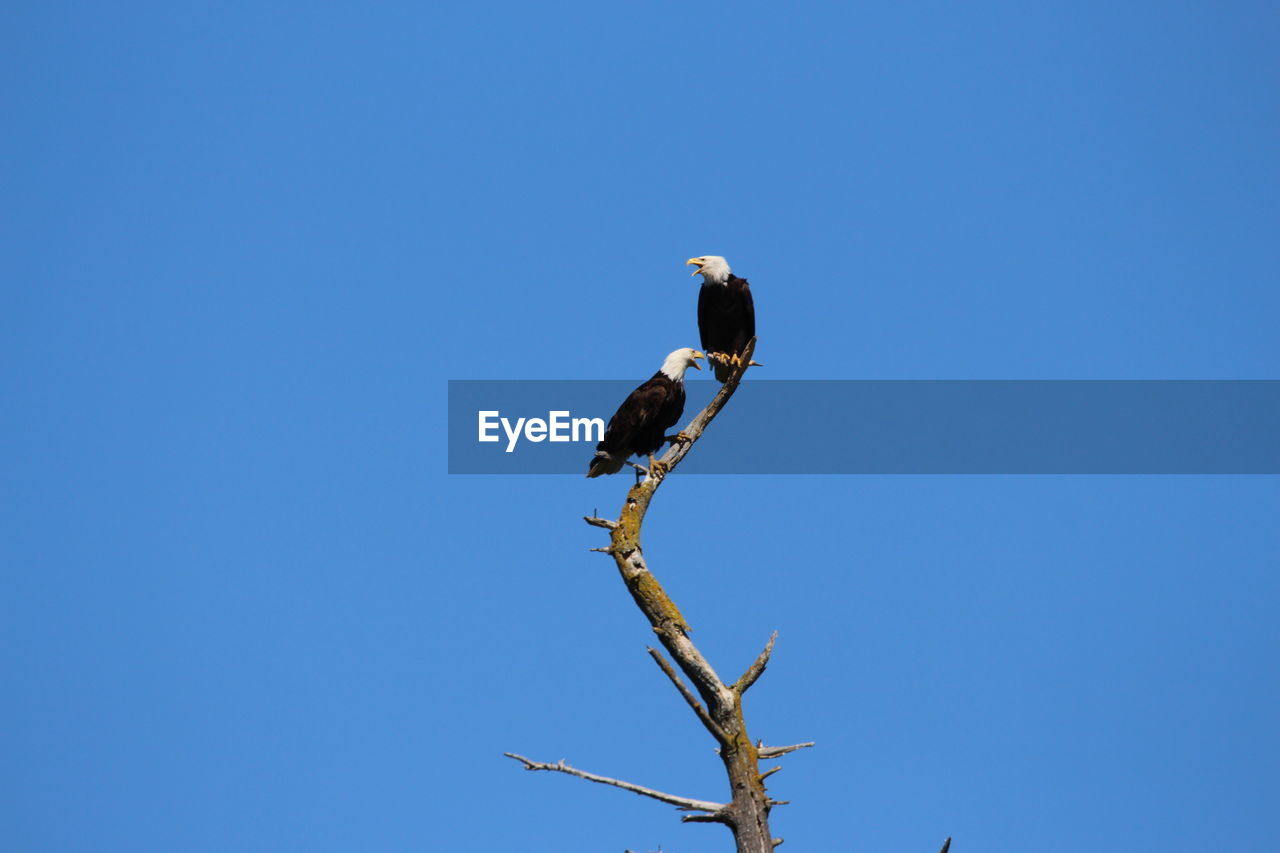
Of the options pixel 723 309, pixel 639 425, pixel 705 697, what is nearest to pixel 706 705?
pixel 705 697

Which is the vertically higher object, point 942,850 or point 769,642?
point 769,642

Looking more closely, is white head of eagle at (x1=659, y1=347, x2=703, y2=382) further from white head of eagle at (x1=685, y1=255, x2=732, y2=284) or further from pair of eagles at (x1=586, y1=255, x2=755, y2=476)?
white head of eagle at (x1=685, y1=255, x2=732, y2=284)

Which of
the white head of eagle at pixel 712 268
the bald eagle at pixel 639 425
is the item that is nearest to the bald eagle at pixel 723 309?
the white head of eagle at pixel 712 268

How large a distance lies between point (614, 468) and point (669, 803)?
9.68ft

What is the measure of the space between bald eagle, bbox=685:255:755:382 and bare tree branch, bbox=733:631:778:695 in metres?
3.93

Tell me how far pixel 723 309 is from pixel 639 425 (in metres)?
2.54

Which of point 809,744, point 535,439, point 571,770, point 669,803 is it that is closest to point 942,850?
point 809,744

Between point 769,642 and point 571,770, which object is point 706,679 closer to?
point 769,642

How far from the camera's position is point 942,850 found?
22.8ft

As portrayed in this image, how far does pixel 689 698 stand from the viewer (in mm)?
7516

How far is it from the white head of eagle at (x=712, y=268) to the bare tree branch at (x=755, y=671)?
15.3 feet

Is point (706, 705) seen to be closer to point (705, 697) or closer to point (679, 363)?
point (705, 697)

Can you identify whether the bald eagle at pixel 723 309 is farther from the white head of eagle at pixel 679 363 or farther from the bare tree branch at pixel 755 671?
the bare tree branch at pixel 755 671

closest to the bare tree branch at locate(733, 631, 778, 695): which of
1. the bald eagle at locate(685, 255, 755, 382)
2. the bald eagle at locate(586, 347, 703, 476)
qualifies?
the bald eagle at locate(586, 347, 703, 476)
